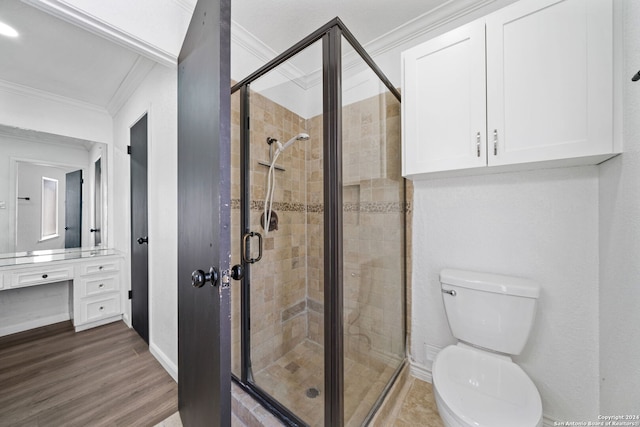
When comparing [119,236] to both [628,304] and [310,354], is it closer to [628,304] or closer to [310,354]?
[310,354]

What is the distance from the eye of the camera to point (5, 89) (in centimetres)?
207

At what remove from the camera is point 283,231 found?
1654mm

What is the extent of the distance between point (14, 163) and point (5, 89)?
667 mm

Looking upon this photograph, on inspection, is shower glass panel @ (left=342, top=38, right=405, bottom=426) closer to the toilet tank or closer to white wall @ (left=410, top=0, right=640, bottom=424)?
white wall @ (left=410, top=0, right=640, bottom=424)

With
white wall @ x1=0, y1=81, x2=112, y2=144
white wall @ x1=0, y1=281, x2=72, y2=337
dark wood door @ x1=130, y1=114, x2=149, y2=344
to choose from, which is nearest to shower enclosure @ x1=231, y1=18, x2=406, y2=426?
dark wood door @ x1=130, y1=114, x2=149, y2=344

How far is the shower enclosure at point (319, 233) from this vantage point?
105 cm

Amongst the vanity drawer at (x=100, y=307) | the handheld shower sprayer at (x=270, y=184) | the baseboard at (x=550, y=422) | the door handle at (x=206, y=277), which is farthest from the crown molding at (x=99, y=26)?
the baseboard at (x=550, y=422)

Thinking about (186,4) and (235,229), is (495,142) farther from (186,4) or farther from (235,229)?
(186,4)

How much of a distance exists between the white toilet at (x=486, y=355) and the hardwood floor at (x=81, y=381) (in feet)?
5.31

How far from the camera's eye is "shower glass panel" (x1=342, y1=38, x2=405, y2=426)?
1113mm

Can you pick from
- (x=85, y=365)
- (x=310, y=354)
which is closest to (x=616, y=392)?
(x=310, y=354)

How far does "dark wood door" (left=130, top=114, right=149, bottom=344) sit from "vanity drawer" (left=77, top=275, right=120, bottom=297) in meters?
0.28

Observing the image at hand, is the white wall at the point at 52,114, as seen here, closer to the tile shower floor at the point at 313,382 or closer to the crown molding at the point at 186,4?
the crown molding at the point at 186,4

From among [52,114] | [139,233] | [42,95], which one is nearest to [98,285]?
[139,233]
